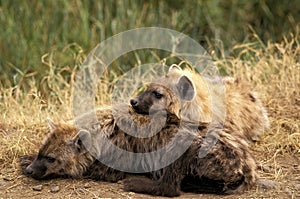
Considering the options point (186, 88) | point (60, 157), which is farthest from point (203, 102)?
point (60, 157)

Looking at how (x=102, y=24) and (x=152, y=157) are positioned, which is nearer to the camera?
(x=152, y=157)

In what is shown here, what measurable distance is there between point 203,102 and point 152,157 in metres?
0.95

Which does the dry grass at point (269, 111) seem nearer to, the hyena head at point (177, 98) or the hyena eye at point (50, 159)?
the hyena eye at point (50, 159)

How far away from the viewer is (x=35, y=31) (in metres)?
8.59

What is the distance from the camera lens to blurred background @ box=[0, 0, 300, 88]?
27.6 ft

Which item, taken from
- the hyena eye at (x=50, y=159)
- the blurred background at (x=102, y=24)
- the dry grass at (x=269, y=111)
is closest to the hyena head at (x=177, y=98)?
the dry grass at (x=269, y=111)

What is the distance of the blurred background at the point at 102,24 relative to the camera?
8414mm

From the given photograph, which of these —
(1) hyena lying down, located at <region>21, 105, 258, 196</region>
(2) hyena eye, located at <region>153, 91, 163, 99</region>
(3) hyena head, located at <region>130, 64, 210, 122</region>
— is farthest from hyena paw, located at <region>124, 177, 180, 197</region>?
(2) hyena eye, located at <region>153, 91, 163, 99</region>

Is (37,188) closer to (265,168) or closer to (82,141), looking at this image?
(82,141)

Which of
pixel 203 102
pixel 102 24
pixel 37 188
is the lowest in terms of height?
pixel 37 188

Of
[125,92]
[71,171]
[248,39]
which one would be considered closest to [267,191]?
[71,171]

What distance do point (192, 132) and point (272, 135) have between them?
1.30 metres

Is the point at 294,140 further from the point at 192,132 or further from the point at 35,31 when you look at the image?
the point at 35,31

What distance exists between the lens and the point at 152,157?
512cm
